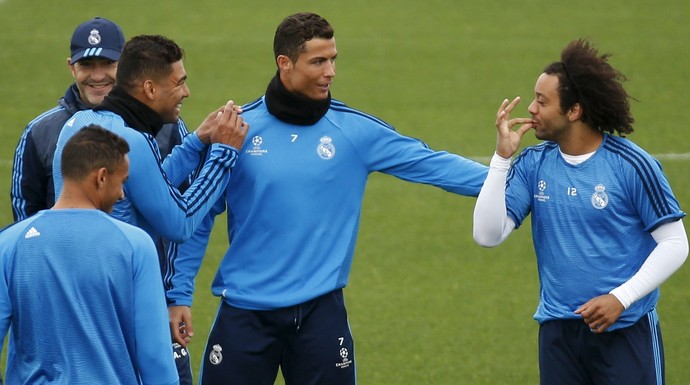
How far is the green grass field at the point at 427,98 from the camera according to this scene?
9039 mm

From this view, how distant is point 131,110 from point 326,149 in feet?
2.96

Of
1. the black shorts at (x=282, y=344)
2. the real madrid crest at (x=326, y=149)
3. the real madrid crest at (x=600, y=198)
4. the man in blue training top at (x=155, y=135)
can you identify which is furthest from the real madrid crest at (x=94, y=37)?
the real madrid crest at (x=600, y=198)

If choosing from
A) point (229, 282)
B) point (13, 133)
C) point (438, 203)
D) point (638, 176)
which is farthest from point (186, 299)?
point (13, 133)

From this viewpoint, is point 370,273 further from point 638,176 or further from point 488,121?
point 638,176

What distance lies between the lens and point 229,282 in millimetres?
5715

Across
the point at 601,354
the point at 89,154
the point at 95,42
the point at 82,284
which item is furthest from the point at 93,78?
the point at 601,354

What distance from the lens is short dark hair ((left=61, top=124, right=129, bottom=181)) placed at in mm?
4520

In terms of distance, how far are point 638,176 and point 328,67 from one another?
1434 mm

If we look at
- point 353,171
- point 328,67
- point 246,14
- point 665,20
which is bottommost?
point 353,171

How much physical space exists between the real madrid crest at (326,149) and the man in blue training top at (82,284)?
127 cm

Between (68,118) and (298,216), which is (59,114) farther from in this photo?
(298,216)

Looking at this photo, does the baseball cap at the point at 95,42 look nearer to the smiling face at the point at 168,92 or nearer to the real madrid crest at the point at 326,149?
the smiling face at the point at 168,92

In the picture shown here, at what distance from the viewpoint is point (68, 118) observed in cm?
611

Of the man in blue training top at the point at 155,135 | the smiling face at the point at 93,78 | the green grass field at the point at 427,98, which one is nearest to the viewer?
the man in blue training top at the point at 155,135
